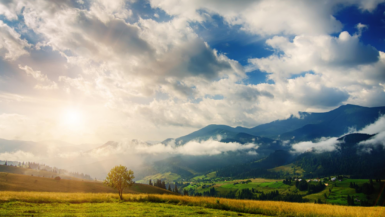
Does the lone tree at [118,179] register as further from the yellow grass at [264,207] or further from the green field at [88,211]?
the green field at [88,211]

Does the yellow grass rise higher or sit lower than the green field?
lower

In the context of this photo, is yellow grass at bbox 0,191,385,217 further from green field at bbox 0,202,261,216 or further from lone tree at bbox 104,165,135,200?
lone tree at bbox 104,165,135,200

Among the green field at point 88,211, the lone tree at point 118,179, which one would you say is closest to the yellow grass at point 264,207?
the green field at point 88,211

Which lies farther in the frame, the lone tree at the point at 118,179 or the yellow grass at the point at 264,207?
the lone tree at the point at 118,179

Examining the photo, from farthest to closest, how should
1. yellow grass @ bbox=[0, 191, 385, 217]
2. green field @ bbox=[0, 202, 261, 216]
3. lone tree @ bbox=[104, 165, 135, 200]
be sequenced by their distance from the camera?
lone tree @ bbox=[104, 165, 135, 200] → yellow grass @ bbox=[0, 191, 385, 217] → green field @ bbox=[0, 202, 261, 216]

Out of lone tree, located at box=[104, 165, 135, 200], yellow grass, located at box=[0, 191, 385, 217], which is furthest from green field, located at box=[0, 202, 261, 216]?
lone tree, located at box=[104, 165, 135, 200]

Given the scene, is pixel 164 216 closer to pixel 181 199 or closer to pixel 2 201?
pixel 181 199

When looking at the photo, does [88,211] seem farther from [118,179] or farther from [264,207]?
[264,207]

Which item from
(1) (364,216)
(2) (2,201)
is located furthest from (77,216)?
(1) (364,216)

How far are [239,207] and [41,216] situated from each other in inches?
998

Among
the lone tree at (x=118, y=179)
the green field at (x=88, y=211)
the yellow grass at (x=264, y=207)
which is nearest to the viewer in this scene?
the green field at (x=88, y=211)

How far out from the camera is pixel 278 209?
26.9 metres

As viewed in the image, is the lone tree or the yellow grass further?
the lone tree

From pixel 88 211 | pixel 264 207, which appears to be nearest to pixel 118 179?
pixel 88 211
